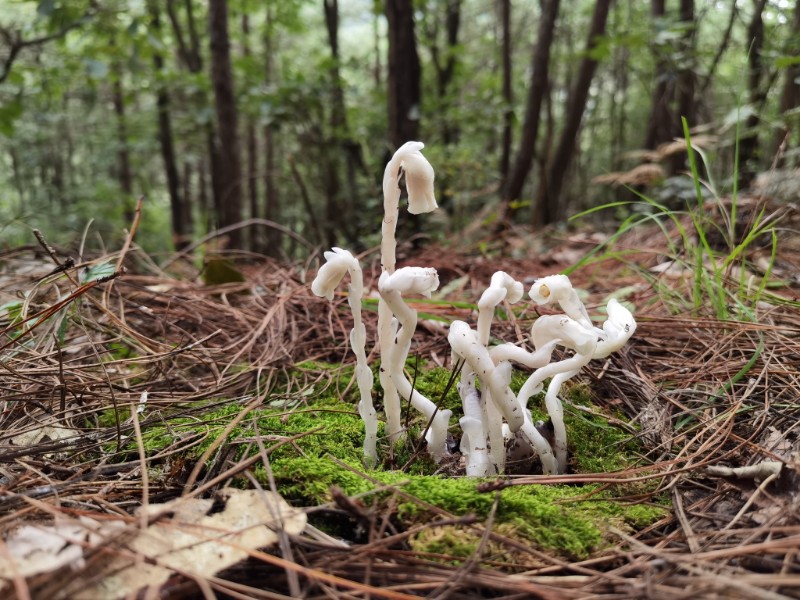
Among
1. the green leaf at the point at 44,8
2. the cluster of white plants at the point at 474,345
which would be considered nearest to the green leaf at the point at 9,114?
the green leaf at the point at 44,8

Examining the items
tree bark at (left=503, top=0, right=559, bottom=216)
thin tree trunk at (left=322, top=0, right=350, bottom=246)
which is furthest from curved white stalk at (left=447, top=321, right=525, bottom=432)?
Result: thin tree trunk at (left=322, top=0, right=350, bottom=246)

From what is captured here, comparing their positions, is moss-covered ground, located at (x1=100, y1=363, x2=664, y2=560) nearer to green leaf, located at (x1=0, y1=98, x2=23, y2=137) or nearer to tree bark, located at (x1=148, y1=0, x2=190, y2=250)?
green leaf, located at (x1=0, y1=98, x2=23, y2=137)

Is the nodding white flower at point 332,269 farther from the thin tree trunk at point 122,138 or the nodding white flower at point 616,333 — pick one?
the thin tree trunk at point 122,138

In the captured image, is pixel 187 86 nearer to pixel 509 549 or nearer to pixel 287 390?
pixel 287 390

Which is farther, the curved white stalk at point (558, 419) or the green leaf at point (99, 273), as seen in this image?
the green leaf at point (99, 273)

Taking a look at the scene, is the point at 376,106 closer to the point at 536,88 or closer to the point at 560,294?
the point at 536,88

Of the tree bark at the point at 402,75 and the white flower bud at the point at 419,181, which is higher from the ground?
→ the tree bark at the point at 402,75

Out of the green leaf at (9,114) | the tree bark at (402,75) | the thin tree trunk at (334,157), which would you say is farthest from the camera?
the thin tree trunk at (334,157)

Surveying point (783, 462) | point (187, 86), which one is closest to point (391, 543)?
point (783, 462)
